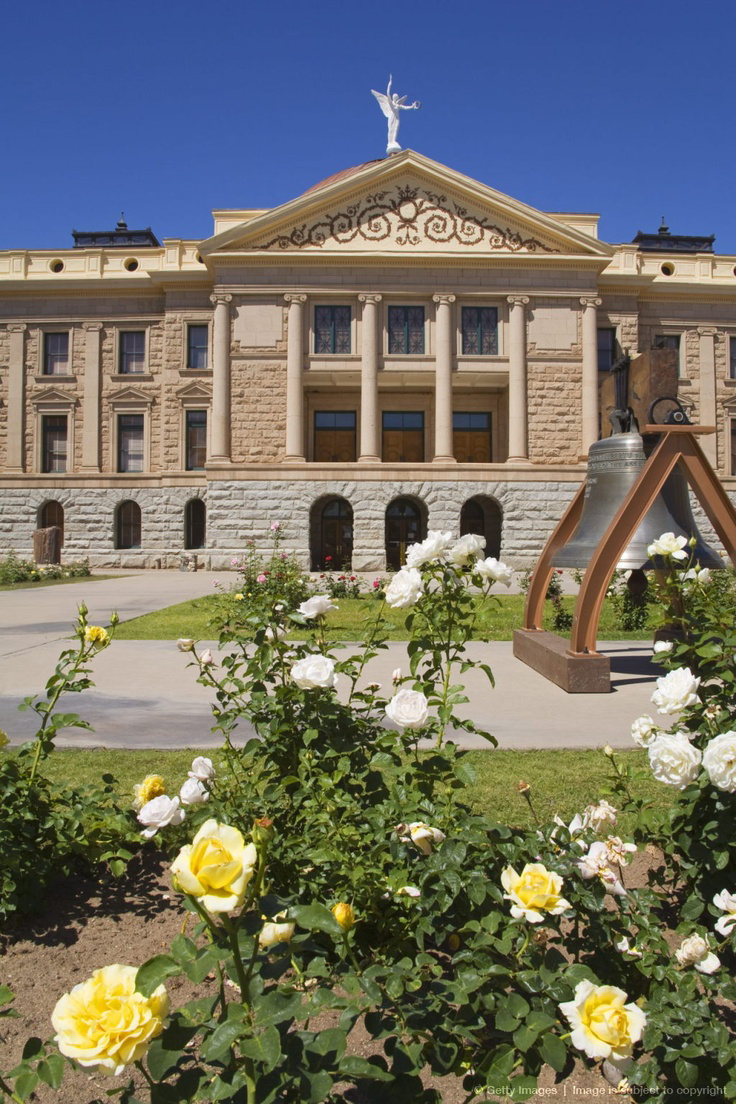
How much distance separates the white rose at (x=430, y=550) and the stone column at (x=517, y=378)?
Answer: 28.1 m

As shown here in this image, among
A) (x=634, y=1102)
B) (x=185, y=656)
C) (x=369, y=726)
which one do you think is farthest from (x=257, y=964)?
(x=185, y=656)

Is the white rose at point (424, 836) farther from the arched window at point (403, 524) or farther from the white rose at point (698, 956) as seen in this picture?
the arched window at point (403, 524)

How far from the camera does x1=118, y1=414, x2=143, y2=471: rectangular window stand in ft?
111

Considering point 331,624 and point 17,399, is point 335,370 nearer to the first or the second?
point 17,399

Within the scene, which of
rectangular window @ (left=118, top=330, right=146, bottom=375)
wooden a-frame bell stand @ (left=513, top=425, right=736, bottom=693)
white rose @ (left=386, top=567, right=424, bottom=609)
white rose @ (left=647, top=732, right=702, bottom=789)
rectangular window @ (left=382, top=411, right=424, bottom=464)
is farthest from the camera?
rectangular window @ (left=382, top=411, right=424, bottom=464)

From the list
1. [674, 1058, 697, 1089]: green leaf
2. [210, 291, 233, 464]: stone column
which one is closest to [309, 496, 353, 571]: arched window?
[210, 291, 233, 464]: stone column

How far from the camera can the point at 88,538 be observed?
33.3 metres

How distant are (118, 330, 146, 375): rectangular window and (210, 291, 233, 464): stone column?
17.1ft

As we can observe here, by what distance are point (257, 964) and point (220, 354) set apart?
3044 cm

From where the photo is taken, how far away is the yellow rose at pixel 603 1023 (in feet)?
5.18

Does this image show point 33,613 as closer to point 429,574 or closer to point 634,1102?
point 429,574

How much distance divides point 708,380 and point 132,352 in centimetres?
2633

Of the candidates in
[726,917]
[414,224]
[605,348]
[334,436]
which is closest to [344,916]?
[726,917]

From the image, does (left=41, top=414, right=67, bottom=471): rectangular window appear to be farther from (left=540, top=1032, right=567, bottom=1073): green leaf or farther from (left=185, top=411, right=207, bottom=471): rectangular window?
(left=540, top=1032, right=567, bottom=1073): green leaf
